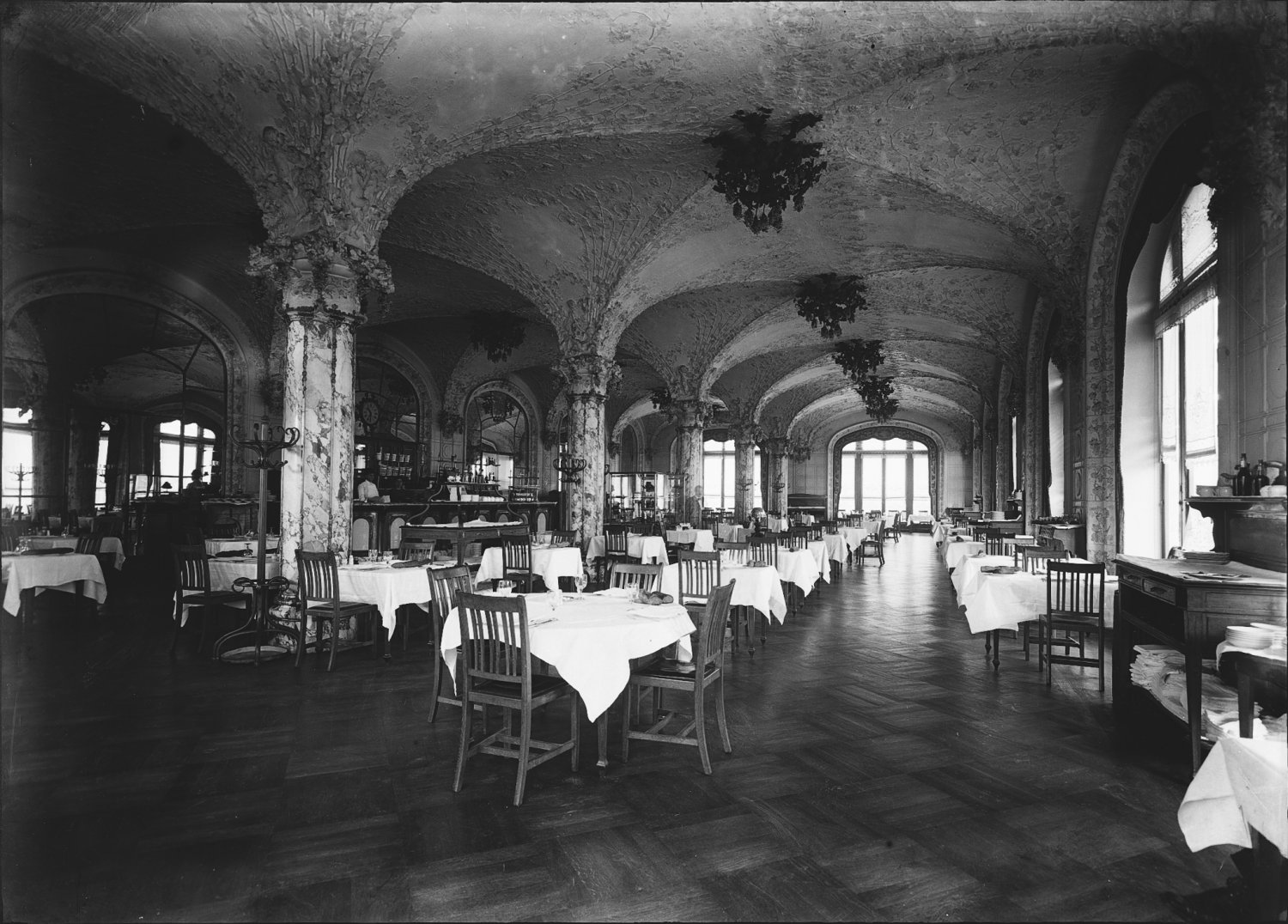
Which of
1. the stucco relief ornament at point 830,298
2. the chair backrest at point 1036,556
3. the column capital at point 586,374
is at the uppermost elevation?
the stucco relief ornament at point 830,298

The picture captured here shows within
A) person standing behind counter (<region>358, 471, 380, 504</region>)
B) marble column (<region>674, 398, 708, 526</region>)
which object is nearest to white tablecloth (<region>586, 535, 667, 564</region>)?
person standing behind counter (<region>358, 471, 380, 504</region>)

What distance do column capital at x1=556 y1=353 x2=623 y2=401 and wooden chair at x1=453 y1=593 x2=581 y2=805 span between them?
6871 mm

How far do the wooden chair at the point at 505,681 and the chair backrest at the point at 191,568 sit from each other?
11.0ft

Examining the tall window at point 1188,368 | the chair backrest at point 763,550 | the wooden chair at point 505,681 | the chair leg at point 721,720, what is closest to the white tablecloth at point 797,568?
the chair backrest at point 763,550

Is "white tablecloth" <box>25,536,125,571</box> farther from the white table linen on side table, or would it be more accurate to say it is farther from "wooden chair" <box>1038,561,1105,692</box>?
"wooden chair" <box>1038,561,1105,692</box>

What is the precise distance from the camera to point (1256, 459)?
4035 millimetres

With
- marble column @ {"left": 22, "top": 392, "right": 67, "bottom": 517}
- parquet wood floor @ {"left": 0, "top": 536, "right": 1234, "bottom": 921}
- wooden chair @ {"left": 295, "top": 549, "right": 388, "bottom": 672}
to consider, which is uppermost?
marble column @ {"left": 22, "top": 392, "right": 67, "bottom": 517}

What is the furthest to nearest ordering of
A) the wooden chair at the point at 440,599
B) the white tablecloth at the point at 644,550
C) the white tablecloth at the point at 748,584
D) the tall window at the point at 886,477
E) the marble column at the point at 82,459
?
the tall window at the point at 886,477, the marble column at the point at 82,459, the white tablecloth at the point at 644,550, the white tablecloth at the point at 748,584, the wooden chair at the point at 440,599

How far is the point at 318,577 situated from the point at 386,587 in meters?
0.48

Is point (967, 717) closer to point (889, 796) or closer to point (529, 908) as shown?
point (889, 796)

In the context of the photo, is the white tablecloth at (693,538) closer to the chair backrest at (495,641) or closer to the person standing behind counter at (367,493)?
the person standing behind counter at (367,493)

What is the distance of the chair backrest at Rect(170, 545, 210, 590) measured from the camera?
18.5 feet

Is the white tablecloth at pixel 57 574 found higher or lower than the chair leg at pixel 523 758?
higher

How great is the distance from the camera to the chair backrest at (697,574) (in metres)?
5.58
